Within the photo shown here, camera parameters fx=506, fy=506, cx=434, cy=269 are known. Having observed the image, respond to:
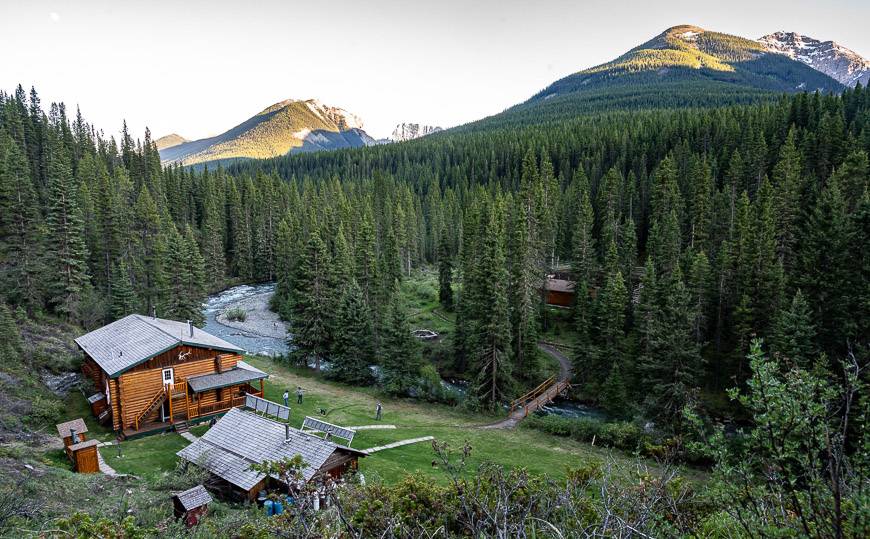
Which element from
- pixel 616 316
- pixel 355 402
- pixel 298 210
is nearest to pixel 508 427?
pixel 355 402

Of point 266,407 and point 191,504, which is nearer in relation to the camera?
point 191,504

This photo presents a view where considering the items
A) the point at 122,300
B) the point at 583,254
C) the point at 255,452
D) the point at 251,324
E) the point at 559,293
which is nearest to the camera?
the point at 255,452

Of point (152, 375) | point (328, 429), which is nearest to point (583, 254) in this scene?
point (328, 429)

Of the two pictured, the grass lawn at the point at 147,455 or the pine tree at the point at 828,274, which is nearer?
the grass lawn at the point at 147,455

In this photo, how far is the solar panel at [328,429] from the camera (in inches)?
955

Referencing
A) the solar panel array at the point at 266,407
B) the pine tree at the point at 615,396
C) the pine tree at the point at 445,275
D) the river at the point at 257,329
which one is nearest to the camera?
the solar panel array at the point at 266,407

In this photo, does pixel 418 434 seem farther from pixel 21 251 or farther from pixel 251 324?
pixel 21 251

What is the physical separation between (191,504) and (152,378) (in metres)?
14.2

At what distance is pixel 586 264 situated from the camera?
55469mm

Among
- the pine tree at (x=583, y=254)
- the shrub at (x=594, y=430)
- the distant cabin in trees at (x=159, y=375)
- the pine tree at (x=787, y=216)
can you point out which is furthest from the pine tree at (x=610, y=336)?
the distant cabin in trees at (x=159, y=375)

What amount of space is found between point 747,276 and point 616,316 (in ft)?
34.4

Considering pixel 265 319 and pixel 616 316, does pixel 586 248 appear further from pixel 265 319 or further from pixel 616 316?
pixel 265 319

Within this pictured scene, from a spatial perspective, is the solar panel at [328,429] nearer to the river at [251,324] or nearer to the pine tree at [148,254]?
the river at [251,324]

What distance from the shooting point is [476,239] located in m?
54.7
